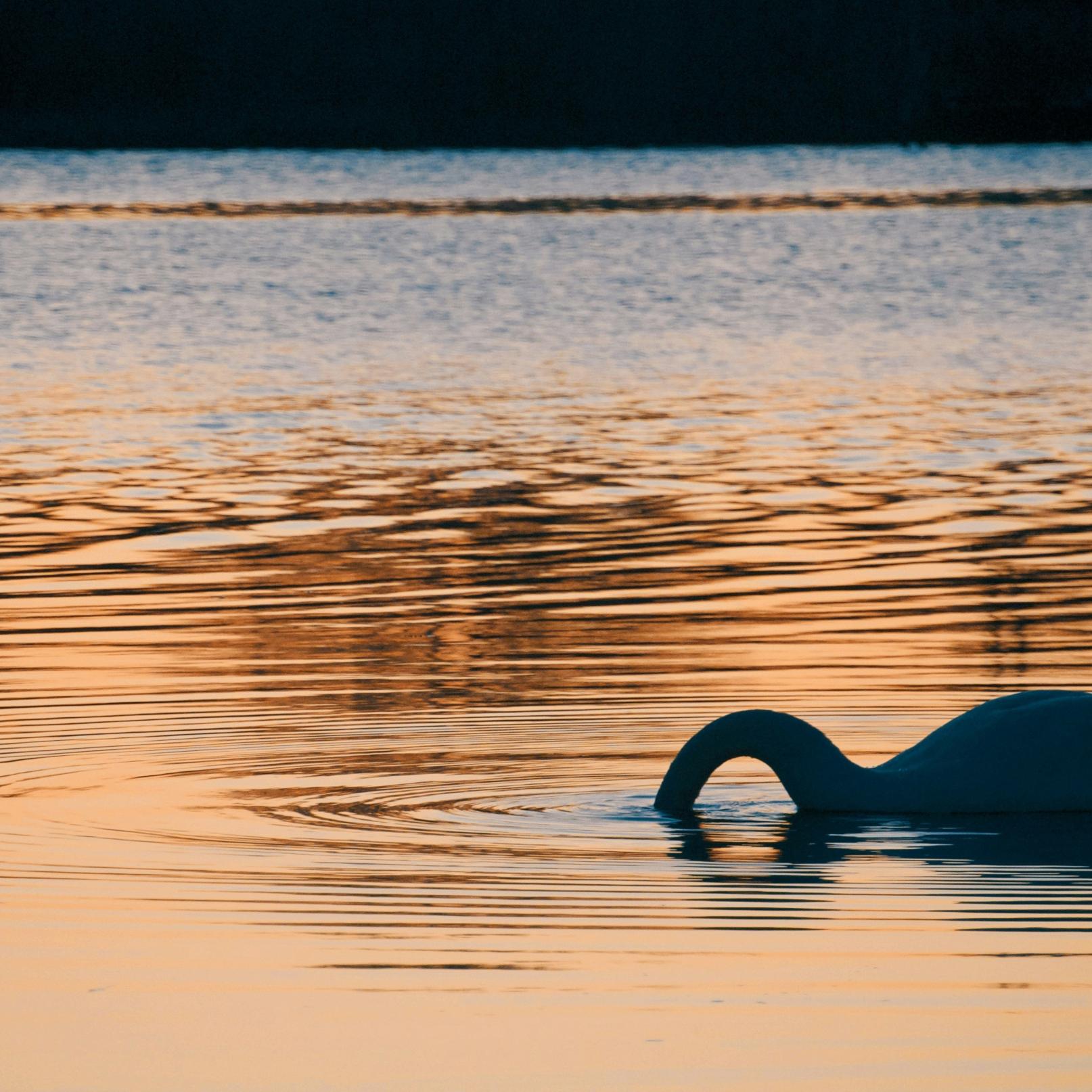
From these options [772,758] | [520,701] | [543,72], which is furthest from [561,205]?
Result: [772,758]

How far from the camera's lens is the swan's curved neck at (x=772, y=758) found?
8.43m

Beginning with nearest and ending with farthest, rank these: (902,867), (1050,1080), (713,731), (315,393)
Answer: (1050,1080) → (902,867) → (713,731) → (315,393)

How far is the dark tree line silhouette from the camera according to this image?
256 ft

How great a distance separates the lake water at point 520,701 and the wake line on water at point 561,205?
83.0ft

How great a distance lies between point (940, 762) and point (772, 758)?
0.57 meters

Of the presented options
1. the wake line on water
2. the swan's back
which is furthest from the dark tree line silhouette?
the swan's back

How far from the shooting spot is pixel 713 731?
848 cm

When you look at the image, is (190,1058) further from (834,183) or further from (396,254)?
(834,183)

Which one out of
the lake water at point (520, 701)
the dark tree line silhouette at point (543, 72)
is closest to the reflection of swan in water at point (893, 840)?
the lake water at point (520, 701)

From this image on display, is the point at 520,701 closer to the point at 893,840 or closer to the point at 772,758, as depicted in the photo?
the point at 772,758

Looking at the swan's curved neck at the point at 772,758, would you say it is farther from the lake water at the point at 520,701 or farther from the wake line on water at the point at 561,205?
the wake line on water at the point at 561,205

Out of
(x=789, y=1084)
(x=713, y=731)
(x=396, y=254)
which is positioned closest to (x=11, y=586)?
(x=713, y=731)

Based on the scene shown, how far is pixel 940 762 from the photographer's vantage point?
8.46m

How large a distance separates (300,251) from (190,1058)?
3720 cm
